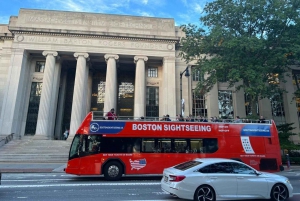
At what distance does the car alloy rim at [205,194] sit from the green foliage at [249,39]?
592 inches

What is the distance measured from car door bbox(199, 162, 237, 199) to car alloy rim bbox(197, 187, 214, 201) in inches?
7.7

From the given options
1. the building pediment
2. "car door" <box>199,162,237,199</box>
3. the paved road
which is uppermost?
the building pediment

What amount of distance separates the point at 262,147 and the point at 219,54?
13710 millimetres

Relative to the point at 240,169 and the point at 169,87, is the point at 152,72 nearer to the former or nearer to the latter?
the point at 169,87

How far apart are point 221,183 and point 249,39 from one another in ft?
53.2

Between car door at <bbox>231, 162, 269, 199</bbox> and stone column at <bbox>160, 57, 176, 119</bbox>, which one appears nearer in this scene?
car door at <bbox>231, 162, 269, 199</bbox>

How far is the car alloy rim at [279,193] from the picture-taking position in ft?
24.5

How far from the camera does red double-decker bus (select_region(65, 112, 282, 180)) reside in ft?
40.3

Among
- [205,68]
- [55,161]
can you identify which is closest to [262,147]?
[205,68]

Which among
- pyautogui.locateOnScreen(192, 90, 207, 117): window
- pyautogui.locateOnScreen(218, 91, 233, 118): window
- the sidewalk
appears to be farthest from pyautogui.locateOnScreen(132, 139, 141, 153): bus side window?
pyautogui.locateOnScreen(218, 91, 233, 118): window

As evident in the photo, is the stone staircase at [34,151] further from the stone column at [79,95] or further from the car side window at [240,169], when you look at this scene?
the car side window at [240,169]

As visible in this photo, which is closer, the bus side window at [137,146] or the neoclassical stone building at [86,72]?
the bus side window at [137,146]

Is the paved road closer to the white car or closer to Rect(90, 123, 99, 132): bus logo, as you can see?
the white car

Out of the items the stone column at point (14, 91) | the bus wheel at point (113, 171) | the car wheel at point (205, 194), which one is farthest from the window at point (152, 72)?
the car wheel at point (205, 194)
